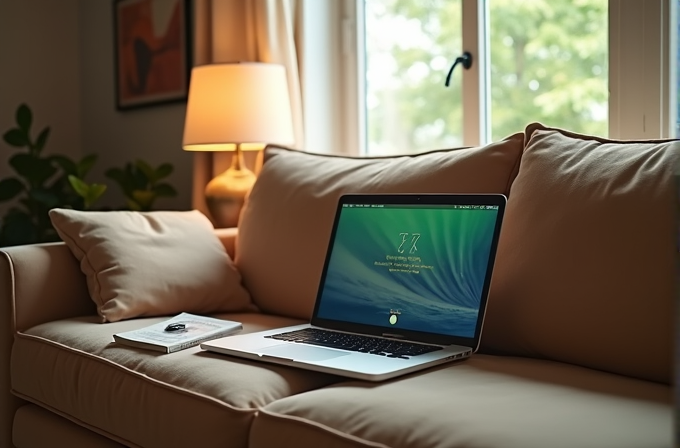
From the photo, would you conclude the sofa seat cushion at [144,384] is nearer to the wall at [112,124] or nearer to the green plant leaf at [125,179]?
the green plant leaf at [125,179]

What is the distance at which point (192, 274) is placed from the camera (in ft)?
6.88

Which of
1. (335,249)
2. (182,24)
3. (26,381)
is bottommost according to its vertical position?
(26,381)

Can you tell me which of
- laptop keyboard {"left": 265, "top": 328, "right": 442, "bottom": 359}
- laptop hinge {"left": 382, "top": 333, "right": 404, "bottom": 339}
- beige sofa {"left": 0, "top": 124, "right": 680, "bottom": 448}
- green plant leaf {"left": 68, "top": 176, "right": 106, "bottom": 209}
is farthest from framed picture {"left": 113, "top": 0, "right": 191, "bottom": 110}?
laptop hinge {"left": 382, "top": 333, "right": 404, "bottom": 339}

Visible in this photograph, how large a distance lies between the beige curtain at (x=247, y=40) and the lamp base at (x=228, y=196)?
231 millimetres

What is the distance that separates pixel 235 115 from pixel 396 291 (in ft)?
3.81

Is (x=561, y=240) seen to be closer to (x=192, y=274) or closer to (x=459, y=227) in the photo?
(x=459, y=227)

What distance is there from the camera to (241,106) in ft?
8.57

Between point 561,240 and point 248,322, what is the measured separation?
0.81 m

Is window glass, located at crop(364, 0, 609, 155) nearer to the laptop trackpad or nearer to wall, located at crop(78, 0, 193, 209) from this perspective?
wall, located at crop(78, 0, 193, 209)

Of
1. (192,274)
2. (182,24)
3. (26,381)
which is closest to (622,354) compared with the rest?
(192,274)

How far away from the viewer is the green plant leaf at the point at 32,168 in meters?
3.39

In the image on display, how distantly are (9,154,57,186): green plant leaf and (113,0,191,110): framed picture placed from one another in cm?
53

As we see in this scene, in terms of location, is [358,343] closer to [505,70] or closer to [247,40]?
[505,70]

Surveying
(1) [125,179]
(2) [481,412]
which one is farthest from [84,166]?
(2) [481,412]
